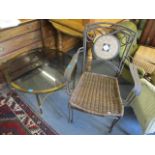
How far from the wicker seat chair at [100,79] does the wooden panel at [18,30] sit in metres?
0.71

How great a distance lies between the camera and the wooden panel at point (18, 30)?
1.47 metres

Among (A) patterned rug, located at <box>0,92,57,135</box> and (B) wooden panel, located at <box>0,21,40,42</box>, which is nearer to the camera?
(A) patterned rug, located at <box>0,92,57,135</box>

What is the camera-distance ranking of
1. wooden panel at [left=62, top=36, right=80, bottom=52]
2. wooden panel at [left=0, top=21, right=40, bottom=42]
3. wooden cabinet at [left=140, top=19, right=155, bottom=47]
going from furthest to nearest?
wooden panel at [left=62, top=36, right=80, bottom=52] < wooden cabinet at [left=140, top=19, right=155, bottom=47] < wooden panel at [left=0, top=21, right=40, bottom=42]

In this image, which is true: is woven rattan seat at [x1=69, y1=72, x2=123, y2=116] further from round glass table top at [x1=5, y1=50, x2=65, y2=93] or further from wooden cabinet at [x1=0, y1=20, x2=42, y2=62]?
wooden cabinet at [x1=0, y1=20, x2=42, y2=62]

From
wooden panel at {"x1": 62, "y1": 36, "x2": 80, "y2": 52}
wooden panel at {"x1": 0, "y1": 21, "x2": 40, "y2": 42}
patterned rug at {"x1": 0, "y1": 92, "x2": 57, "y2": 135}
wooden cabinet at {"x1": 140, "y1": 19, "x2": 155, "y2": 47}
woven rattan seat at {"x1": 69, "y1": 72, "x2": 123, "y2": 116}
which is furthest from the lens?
wooden panel at {"x1": 62, "y1": 36, "x2": 80, "y2": 52}

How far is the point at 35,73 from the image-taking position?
143 centimetres

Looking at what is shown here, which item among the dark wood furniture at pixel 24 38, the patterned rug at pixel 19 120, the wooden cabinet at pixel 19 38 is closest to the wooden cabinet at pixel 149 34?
the dark wood furniture at pixel 24 38

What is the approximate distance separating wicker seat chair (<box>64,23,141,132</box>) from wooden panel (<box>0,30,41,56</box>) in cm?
74

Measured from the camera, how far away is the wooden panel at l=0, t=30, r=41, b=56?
1.55 m

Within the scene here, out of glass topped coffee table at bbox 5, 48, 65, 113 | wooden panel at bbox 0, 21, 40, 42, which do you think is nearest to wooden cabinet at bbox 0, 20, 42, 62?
wooden panel at bbox 0, 21, 40, 42

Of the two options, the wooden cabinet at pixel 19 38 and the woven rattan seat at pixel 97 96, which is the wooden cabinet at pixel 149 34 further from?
the wooden cabinet at pixel 19 38

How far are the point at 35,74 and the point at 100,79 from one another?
0.64 m
